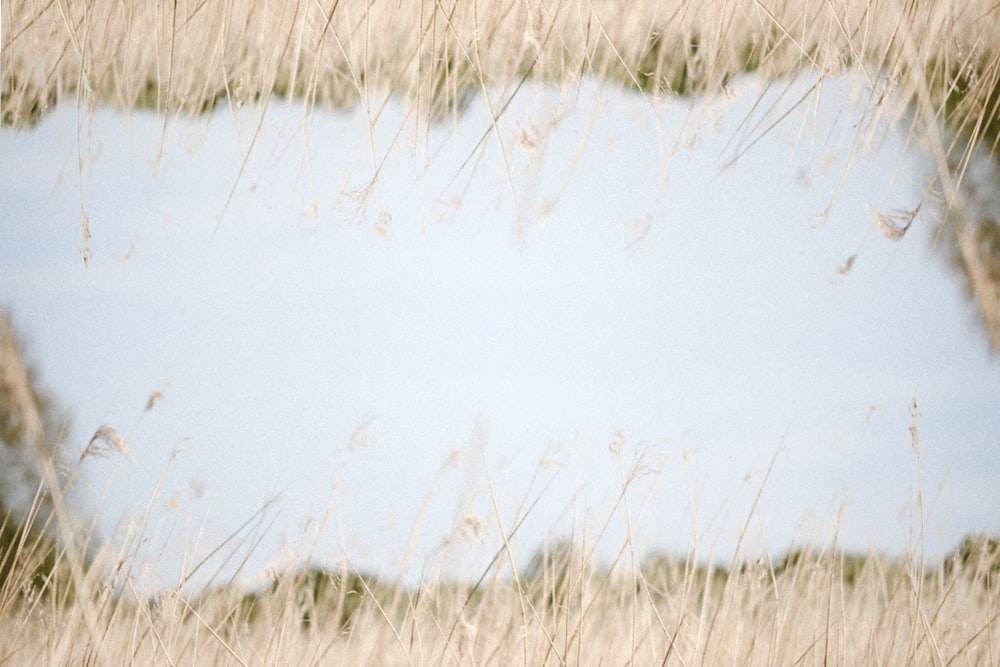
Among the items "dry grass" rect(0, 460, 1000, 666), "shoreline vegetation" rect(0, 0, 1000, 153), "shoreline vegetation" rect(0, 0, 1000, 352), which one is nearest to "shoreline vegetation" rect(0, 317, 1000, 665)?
"dry grass" rect(0, 460, 1000, 666)

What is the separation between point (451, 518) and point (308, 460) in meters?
0.33

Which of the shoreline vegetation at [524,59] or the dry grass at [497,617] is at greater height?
the shoreline vegetation at [524,59]

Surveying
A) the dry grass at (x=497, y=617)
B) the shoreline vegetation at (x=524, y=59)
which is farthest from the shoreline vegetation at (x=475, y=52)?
the dry grass at (x=497, y=617)

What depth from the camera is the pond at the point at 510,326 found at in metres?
1.67

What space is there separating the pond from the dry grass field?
0.16ft

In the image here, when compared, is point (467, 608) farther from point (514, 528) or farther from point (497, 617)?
point (514, 528)

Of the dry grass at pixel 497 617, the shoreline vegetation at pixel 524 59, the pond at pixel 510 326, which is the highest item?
the shoreline vegetation at pixel 524 59

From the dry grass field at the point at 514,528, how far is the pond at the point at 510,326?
50mm

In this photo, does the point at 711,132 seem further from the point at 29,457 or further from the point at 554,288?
the point at 29,457

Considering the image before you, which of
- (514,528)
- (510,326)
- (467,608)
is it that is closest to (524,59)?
(510,326)

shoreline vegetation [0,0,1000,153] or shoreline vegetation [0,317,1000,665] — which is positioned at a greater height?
shoreline vegetation [0,0,1000,153]

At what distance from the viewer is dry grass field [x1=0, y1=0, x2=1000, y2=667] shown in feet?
5.42

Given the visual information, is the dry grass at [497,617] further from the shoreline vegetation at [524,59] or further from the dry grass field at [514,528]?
the shoreline vegetation at [524,59]

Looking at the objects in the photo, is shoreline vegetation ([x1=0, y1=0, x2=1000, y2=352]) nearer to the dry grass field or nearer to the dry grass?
the dry grass field
